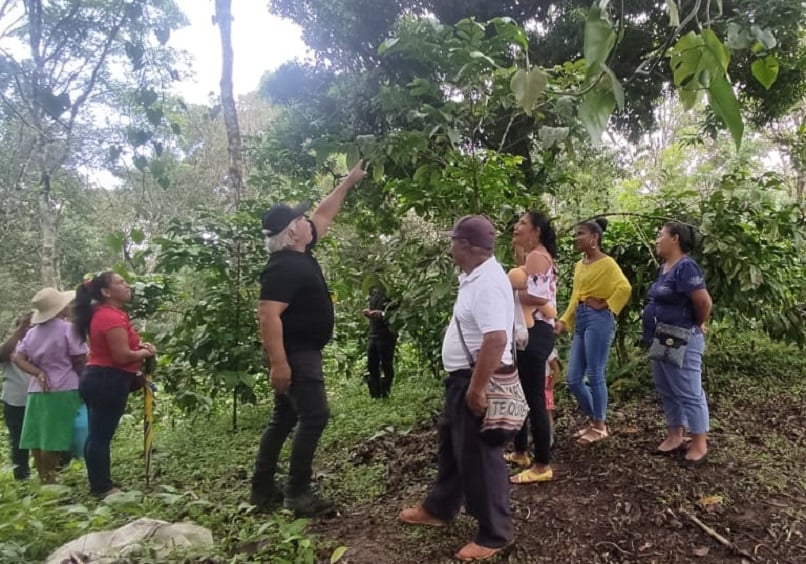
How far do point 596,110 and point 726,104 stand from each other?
15cm

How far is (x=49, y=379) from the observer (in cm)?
394

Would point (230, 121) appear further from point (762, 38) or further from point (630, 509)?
point (762, 38)

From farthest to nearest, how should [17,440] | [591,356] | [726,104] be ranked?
[17,440]
[591,356]
[726,104]

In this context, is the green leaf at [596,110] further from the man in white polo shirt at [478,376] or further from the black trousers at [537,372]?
the black trousers at [537,372]

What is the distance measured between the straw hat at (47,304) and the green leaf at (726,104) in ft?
14.0

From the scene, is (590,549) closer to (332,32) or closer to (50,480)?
(50,480)

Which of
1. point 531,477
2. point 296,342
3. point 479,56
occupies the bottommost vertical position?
point 531,477

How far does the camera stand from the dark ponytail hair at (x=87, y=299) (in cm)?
361

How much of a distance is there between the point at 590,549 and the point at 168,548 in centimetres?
184

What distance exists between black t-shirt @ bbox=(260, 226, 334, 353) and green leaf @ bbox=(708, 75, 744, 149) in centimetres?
247

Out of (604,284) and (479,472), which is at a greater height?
(604,284)

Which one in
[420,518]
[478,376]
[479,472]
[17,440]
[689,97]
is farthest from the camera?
[17,440]

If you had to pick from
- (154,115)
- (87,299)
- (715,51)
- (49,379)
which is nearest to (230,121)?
(87,299)

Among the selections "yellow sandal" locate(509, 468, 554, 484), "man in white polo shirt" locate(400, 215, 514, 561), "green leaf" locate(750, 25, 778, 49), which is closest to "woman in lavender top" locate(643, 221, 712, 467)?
"yellow sandal" locate(509, 468, 554, 484)
